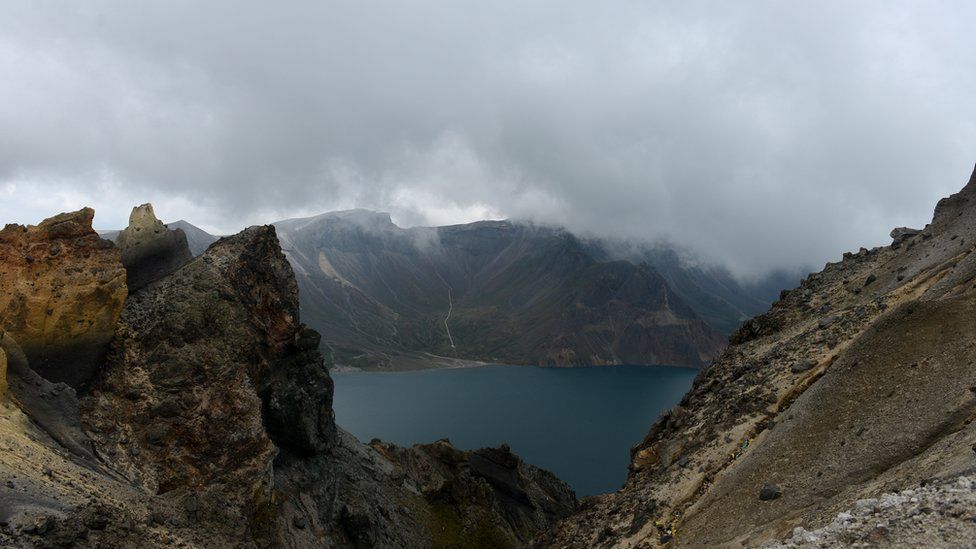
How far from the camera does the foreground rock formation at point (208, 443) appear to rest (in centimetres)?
1558

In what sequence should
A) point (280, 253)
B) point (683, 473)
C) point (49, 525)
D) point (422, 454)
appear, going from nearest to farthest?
point (49, 525)
point (683, 473)
point (280, 253)
point (422, 454)

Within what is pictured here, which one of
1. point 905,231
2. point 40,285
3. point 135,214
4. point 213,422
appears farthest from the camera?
point 905,231

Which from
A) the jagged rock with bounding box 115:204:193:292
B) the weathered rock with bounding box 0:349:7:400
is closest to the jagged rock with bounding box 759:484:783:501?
the weathered rock with bounding box 0:349:7:400

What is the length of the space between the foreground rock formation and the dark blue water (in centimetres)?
5696

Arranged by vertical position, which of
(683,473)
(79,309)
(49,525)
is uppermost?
(79,309)

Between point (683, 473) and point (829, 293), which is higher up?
point (829, 293)

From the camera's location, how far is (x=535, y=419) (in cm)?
14012

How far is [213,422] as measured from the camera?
26562 millimetres

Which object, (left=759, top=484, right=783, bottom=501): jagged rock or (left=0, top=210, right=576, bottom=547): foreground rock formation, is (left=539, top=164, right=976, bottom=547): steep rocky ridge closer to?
(left=759, top=484, right=783, bottom=501): jagged rock

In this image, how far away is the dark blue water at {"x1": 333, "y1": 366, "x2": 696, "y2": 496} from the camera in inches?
4107

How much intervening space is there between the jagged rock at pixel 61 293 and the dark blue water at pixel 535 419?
79.9m

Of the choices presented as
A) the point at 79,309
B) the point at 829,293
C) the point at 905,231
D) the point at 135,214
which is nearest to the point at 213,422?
the point at 79,309

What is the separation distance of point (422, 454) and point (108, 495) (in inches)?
1611

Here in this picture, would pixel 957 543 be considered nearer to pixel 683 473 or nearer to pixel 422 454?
pixel 683 473
